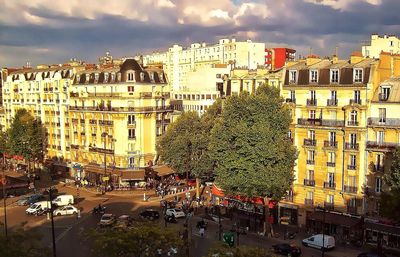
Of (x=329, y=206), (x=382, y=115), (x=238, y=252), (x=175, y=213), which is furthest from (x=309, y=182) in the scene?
(x=238, y=252)

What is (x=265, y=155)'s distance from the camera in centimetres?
4947

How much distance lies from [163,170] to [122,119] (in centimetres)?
1011

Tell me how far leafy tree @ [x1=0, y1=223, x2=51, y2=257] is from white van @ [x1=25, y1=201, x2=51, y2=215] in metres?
28.6

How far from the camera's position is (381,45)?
304 feet

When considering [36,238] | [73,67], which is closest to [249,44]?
[73,67]

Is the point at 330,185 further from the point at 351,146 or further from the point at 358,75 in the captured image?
the point at 358,75

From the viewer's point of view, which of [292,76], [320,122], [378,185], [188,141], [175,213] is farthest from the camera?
[188,141]

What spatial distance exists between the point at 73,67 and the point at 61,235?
44.3 m

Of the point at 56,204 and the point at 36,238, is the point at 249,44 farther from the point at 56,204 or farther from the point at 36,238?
the point at 36,238

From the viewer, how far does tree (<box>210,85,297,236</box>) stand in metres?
49.8

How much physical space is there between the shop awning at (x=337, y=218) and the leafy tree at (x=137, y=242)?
23584 mm

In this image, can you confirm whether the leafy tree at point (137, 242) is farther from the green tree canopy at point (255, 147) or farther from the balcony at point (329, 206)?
the balcony at point (329, 206)

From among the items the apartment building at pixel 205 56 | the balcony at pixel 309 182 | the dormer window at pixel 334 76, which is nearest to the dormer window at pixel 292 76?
the dormer window at pixel 334 76

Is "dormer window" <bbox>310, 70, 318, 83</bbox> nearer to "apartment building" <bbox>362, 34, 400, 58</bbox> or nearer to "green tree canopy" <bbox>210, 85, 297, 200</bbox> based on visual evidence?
"green tree canopy" <bbox>210, 85, 297, 200</bbox>
